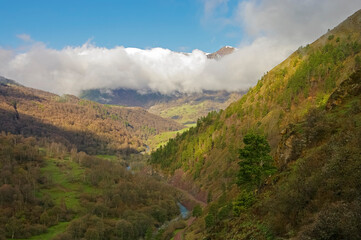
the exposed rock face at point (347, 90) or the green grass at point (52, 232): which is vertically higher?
the exposed rock face at point (347, 90)

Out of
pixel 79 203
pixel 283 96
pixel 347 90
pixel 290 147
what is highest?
pixel 283 96

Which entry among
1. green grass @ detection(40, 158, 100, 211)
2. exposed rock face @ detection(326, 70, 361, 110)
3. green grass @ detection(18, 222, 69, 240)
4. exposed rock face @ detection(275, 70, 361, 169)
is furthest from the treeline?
exposed rock face @ detection(326, 70, 361, 110)

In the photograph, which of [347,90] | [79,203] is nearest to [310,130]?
[347,90]

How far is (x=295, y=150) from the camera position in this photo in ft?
116

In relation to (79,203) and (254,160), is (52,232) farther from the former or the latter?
(254,160)

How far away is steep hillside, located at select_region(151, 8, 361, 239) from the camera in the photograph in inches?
726

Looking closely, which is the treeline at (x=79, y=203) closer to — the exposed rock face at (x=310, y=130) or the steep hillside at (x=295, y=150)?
the steep hillside at (x=295, y=150)

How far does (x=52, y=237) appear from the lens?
11519cm

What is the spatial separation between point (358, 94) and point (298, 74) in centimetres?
13134

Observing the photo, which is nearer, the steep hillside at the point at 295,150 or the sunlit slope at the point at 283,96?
the steep hillside at the point at 295,150

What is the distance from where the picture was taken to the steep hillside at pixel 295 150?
60.5 feet

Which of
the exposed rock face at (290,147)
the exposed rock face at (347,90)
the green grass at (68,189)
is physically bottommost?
the green grass at (68,189)

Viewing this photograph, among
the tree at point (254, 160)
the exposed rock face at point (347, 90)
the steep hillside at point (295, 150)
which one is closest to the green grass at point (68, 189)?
the steep hillside at point (295, 150)

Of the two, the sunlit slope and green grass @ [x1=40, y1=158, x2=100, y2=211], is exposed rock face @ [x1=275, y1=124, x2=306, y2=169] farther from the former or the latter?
green grass @ [x1=40, y1=158, x2=100, y2=211]
